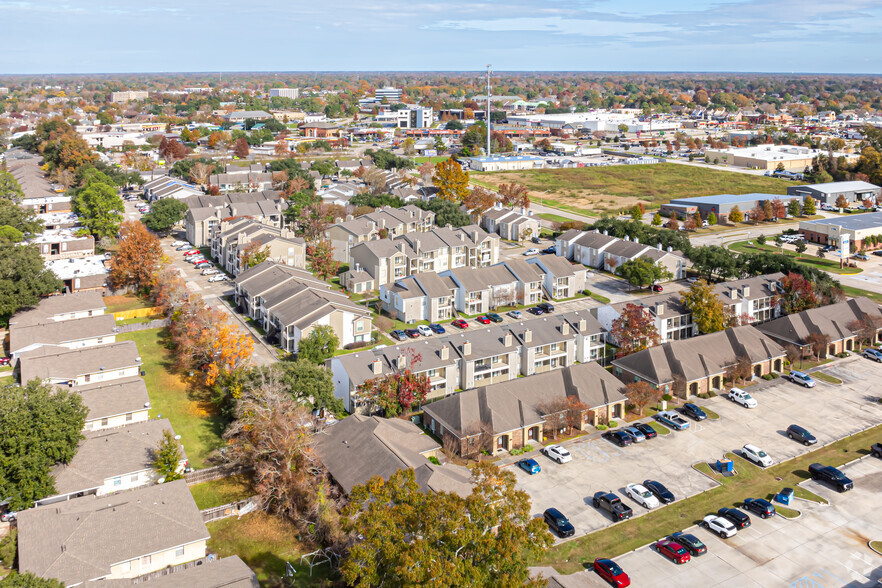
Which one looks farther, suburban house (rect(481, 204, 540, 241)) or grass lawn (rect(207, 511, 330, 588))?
suburban house (rect(481, 204, 540, 241))

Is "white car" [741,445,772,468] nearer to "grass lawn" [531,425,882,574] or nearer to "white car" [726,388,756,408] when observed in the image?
"grass lawn" [531,425,882,574]

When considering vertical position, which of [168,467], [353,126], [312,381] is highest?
[353,126]

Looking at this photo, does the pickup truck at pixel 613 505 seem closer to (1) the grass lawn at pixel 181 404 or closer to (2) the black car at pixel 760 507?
(2) the black car at pixel 760 507

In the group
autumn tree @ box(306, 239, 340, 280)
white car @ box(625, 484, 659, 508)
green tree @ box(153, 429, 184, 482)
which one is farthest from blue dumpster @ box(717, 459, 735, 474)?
autumn tree @ box(306, 239, 340, 280)

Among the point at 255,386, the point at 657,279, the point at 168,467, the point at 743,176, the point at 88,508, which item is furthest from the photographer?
the point at 743,176

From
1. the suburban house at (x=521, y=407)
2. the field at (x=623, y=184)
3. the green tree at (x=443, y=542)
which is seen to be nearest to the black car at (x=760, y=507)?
the suburban house at (x=521, y=407)

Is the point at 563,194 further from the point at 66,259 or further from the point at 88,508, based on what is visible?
the point at 88,508

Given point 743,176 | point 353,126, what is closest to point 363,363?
point 743,176
